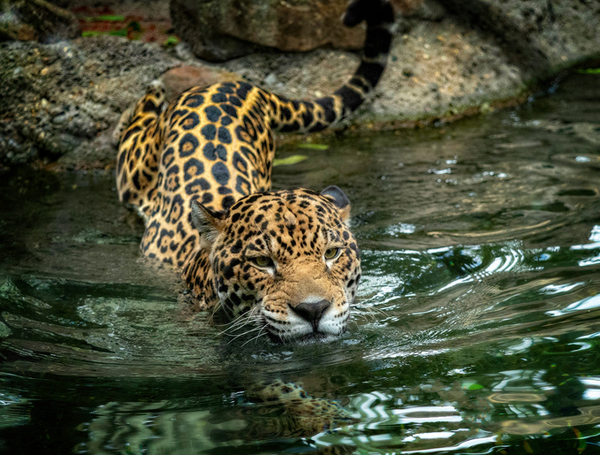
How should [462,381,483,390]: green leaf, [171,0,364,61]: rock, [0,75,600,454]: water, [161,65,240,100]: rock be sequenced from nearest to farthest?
[0,75,600,454]: water, [462,381,483,390]: green leaf, [161,65,240,100]: rock, [171,0,364,61]: rock

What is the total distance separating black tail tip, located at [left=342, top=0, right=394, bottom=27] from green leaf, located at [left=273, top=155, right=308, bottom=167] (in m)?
1.96

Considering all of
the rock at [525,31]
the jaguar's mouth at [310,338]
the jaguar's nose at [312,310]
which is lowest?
the jaguar's mouth at [310,338]

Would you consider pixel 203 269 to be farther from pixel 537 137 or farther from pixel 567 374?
pixel 537 137

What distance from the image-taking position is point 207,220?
16.7 ft

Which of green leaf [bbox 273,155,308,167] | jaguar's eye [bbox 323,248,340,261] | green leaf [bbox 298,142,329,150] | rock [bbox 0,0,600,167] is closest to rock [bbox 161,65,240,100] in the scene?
rock [bbox 0,0,600,167]

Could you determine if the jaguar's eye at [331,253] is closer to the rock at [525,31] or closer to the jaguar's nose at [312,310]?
the jaguar's nose at [312,310]

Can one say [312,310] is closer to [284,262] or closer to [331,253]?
[284,262]

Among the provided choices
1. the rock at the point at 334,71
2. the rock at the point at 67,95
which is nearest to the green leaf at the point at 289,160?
the rock at the point at 334,71

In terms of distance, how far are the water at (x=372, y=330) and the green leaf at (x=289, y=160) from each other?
323 mm

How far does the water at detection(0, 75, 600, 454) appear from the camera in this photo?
358 cm

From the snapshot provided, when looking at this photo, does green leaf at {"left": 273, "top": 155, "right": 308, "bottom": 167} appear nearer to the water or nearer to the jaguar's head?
the water

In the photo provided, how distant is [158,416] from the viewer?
12.4ft

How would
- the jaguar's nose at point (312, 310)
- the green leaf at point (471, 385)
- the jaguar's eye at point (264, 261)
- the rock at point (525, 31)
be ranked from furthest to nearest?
the rock at point (525, 31)
the jaguar's eye at point (264, 261)
the jaguar's nose at point (312, 310)
the green leaf at point (471, 385)

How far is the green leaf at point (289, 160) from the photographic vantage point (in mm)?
9055
